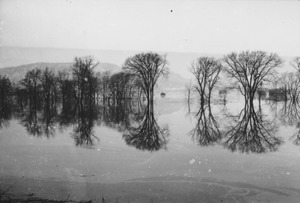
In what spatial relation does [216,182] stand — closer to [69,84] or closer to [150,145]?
[150,145]

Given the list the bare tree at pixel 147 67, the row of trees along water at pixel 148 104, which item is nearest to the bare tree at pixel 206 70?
the row of trees along water at pixel 148 104

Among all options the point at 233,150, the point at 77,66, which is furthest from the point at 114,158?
the point at 77,66

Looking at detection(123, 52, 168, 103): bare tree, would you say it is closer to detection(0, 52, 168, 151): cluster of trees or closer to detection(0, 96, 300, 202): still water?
detection(0, 52, 168, 151): cluster of trees

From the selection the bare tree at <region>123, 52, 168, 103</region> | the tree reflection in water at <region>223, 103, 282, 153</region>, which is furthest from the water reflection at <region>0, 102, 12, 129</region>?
the bare tree at <region>123, 52, 168, 103</region>

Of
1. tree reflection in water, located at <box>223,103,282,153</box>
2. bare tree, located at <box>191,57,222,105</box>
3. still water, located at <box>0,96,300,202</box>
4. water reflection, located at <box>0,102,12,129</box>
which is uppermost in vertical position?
bare tree, located at <box>191,57,222,105</box>

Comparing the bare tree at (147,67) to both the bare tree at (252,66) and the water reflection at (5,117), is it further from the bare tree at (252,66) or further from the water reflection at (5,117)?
the water reflection at (5,117)

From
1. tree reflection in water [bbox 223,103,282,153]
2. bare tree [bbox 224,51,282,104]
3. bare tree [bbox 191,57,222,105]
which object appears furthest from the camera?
bare tree [bbox 191,57,222,105]
